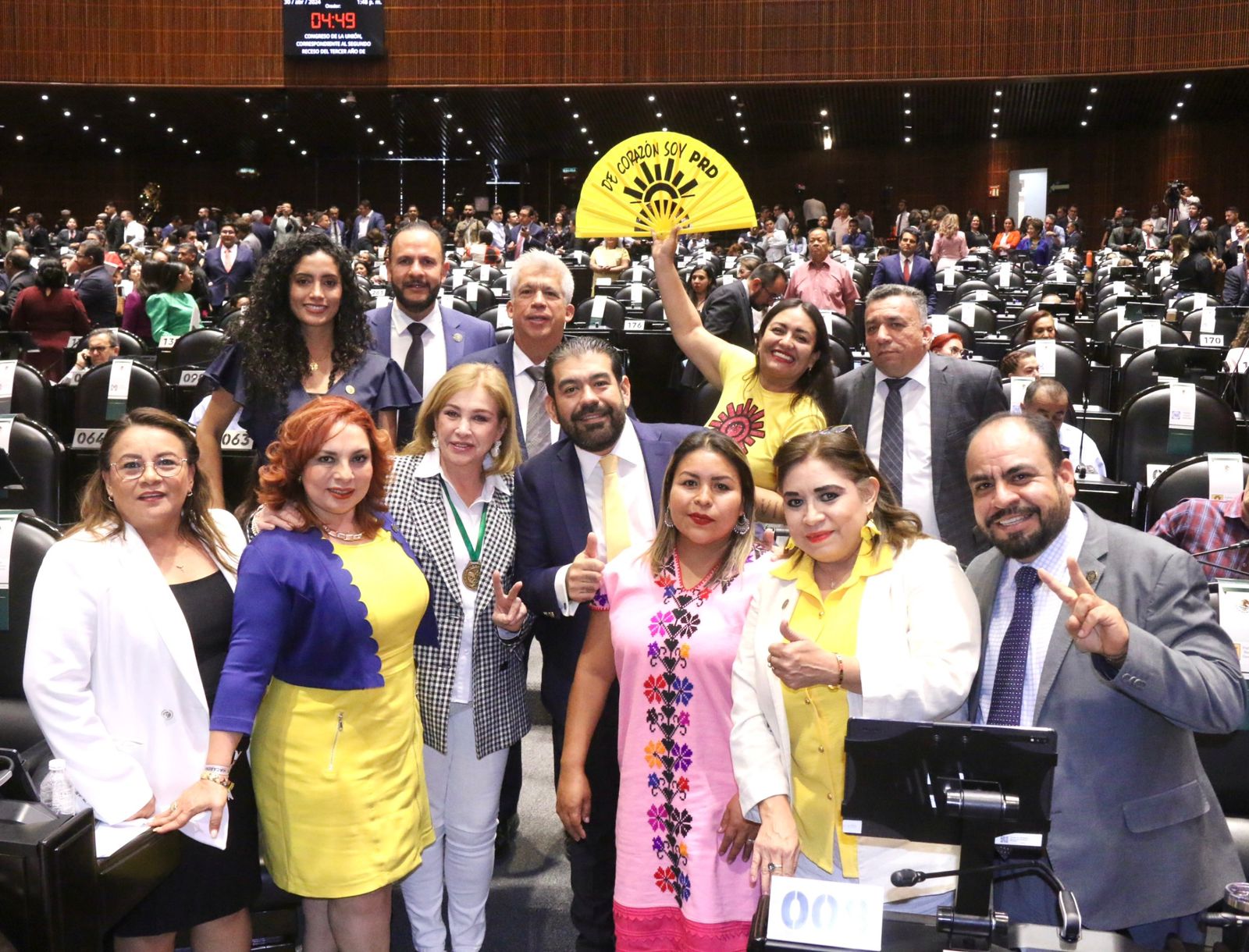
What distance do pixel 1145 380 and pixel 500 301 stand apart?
5.11 m

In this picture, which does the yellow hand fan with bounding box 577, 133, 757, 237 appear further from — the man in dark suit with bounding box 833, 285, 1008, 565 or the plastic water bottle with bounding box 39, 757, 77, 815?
the plastic water bottle with bounding box 39, 757, 77, 815

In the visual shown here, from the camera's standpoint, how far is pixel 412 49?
16.8 m

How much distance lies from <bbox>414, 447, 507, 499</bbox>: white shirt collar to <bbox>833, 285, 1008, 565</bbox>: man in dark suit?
1.25 metres

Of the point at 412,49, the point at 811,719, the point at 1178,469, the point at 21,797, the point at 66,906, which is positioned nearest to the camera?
the point at 66,906

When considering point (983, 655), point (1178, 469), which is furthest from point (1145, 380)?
point (983, 655)

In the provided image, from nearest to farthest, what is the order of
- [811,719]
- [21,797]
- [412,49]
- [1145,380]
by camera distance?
1. [21,797]
2. [811,719]
3. [1145,380]
4. [412,49]

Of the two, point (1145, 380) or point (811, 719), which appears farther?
point (1145, 380)

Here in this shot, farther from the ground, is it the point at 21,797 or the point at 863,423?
the point at 863,423

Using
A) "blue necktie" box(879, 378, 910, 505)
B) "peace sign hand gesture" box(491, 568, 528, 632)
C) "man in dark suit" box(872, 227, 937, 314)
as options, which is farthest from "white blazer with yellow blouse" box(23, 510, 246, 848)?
"man in dark suit" box(872, 227, 937, 314)

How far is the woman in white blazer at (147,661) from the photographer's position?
2.11m

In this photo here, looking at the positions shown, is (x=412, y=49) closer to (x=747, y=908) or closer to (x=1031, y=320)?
(x=1031, y=320)

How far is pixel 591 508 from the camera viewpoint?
2643 millimetres

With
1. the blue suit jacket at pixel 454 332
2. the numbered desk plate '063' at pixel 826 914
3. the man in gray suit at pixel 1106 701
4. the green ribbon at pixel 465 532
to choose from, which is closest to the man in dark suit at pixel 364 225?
the blue suit jacket at pixel 454 332

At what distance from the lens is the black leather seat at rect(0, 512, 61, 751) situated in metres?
2.72
